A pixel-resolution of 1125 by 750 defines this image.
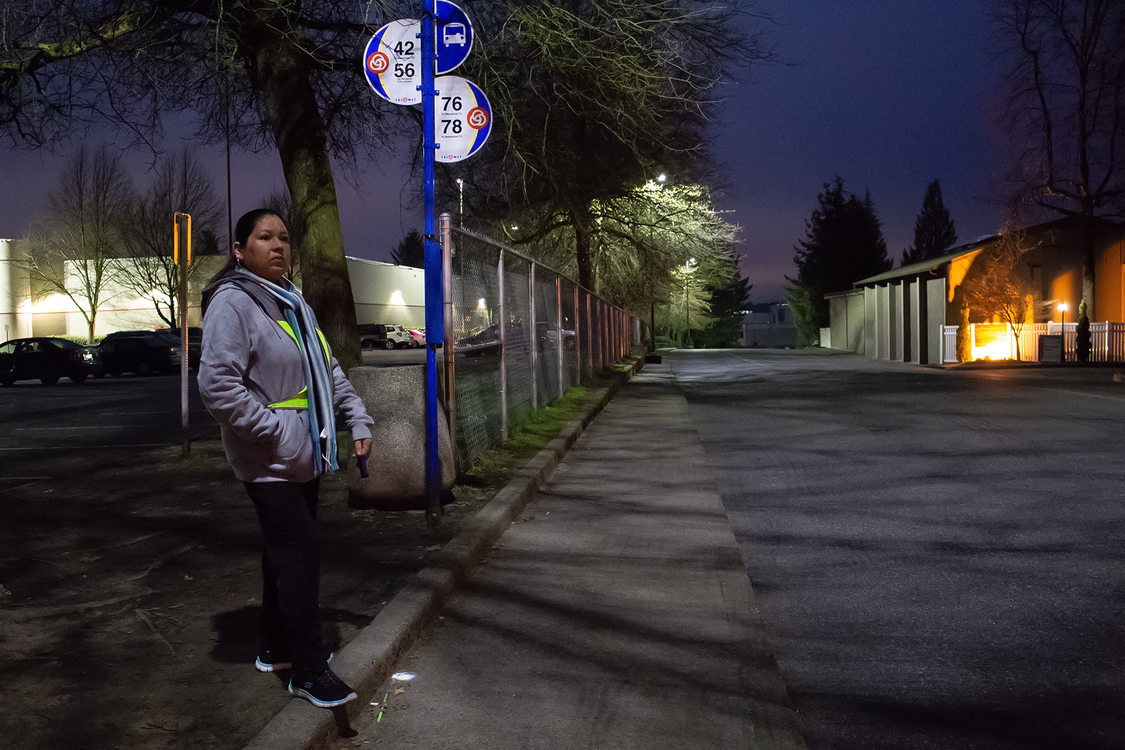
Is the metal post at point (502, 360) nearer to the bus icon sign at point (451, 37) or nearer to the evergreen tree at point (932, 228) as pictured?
the bus icon sign at point (451, 37)

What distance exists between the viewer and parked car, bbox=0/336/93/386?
28484 millimetres

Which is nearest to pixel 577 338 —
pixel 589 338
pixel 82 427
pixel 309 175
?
pixel 589 338

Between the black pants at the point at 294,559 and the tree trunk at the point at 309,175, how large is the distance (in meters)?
7.07

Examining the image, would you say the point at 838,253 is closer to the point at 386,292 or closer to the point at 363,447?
the point at 386,292

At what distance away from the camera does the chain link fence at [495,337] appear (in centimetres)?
828

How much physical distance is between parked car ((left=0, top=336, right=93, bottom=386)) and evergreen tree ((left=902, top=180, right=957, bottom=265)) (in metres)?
86.3

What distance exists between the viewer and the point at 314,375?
360 cm

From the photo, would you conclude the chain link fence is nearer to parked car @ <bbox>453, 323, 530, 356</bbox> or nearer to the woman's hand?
parked car @ <bbox>453, 323, 530, 356</bbox>

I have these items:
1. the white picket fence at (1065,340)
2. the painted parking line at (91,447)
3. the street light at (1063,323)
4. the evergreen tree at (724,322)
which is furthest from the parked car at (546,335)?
the evergreen tree at (724,322)

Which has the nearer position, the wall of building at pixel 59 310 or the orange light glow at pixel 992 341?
the orange light glow at pixel 992 341

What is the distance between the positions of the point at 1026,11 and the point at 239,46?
3585 cm

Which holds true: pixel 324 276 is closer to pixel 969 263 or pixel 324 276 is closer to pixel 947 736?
pixel 947 736

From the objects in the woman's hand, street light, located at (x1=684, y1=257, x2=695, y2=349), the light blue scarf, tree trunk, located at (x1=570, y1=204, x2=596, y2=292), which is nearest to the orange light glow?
street light, located at (x1=684, y1=257, x2=695, y2=349)

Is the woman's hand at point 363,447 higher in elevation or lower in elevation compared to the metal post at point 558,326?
lower
